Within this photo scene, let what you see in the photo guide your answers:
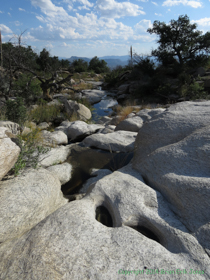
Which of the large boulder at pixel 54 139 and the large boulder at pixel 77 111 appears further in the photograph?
the large boulder at pixel 77 111

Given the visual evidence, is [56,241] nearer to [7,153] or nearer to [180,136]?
[7,153]

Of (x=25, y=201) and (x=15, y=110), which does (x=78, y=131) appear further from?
(x=25, y=201)

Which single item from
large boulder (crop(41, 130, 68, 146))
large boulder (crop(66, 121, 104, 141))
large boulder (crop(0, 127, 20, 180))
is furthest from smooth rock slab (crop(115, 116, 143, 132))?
large boulder (crop(0, 127, 20, 180))

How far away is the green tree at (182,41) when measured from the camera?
17.7 m

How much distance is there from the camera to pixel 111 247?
2.12 m

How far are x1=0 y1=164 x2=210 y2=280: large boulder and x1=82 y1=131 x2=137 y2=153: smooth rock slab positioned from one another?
3.52 meters

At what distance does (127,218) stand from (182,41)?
20389mm

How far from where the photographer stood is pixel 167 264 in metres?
1.94

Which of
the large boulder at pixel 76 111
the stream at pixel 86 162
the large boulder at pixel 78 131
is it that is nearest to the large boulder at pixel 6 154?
the stream at pixel 86 162

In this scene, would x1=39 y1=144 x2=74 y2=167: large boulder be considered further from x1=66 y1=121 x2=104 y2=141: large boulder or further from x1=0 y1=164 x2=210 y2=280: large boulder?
x1=0 y1=164 x2=210 y2=280: large boulder

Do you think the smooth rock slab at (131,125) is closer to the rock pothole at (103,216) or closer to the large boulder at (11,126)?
the large boulder at (11,126)

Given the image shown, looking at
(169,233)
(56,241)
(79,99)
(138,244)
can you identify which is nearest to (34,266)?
(56,241)

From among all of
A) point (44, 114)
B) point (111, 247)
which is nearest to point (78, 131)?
point (44, 114)

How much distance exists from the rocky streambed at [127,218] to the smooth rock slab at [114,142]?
1.89 m
